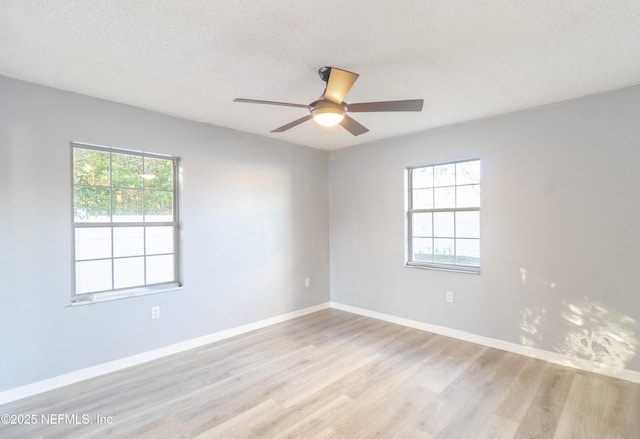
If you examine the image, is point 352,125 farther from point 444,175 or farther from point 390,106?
point 444,175

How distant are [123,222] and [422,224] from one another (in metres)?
3.44

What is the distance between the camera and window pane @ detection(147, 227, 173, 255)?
3.36m

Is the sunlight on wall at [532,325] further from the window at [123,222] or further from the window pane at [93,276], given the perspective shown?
the window pane at [93,276]

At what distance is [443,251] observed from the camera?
403cm

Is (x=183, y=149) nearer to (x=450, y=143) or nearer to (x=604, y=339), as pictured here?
(x=450, y=143)

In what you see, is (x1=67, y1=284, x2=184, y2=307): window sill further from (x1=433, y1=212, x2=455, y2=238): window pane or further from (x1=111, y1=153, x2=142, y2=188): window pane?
(x1=433, y1=212, x2=455, y2=238): window pane

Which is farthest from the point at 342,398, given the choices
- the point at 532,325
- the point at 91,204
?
the point at 91,204

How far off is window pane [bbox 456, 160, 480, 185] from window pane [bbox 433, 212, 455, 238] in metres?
0.42

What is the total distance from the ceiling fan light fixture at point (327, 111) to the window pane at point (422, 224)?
236 cm

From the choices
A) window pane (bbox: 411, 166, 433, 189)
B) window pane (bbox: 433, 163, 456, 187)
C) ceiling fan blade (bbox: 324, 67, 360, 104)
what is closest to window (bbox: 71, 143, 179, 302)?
ceiling fan blade (bbox: 324, 67, 360, 104)

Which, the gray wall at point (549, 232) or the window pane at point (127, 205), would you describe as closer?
the gray wall at point (549, 232)

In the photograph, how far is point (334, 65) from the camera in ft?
7.64

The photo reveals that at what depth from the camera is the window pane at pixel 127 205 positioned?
312 centimetres

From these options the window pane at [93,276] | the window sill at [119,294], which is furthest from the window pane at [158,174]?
the window sill at [119,294]
